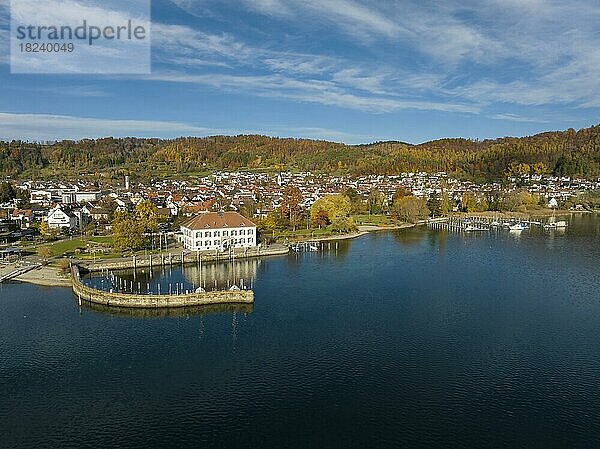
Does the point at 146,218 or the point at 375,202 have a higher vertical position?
the point at 375,202

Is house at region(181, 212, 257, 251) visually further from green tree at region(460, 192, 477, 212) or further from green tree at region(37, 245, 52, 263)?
green tree at region(460, 192, 477, 212)

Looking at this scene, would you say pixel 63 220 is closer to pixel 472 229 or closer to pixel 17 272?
pixel 17 272

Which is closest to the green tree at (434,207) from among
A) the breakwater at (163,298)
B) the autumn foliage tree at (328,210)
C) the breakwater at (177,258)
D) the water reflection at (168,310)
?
the autumn foliage tree at (328,210)

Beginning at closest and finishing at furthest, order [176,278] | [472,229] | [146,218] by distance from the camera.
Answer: [176,278] < [146,218] < [472,229]

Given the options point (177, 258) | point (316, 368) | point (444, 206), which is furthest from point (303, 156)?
point (316, 368)

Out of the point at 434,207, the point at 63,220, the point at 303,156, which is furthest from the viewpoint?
the point at 303,156

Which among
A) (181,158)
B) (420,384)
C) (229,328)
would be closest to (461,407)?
(420,384)

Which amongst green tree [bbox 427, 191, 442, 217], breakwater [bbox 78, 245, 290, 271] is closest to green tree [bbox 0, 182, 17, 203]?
breakwater [bbox 78, 245, 290, 271]

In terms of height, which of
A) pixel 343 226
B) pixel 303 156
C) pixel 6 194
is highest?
pixel 303 156
